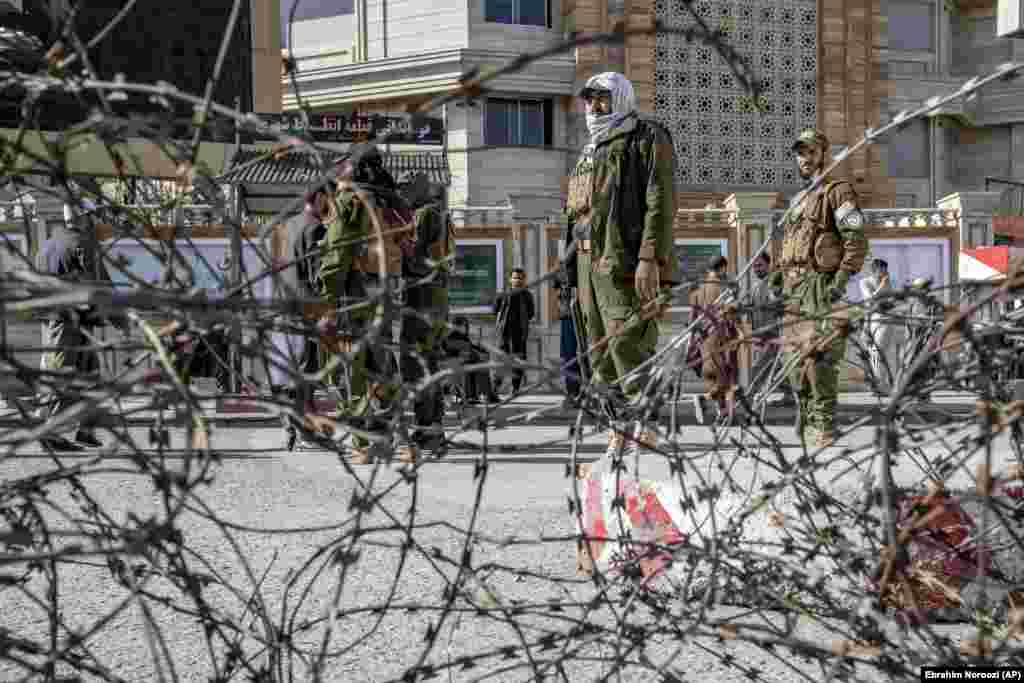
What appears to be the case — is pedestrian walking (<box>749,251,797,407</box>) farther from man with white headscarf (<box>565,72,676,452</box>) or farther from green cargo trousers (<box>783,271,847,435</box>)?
man with white headscarf (<box>565,72,676,452</box>)

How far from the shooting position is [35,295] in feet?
4.84

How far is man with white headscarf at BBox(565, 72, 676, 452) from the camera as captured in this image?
5559mm

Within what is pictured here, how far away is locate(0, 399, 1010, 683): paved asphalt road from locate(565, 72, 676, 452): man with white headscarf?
0.92 meters

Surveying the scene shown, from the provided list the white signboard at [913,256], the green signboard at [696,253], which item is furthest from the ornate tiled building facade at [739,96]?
the white signboard at [913,256]

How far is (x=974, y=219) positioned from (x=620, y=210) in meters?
15.8

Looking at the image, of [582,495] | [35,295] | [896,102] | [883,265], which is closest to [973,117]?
[896,102]

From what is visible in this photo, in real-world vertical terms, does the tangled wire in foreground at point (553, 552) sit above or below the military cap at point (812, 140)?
below

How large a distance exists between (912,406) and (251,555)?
2867 millimetres

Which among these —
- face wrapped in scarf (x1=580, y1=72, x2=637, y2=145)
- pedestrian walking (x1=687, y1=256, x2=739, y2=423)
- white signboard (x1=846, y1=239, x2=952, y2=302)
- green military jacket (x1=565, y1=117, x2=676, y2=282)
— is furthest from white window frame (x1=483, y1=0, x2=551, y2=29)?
pedestrian walking (x1=687, y1=256, x2=739, y2=423)

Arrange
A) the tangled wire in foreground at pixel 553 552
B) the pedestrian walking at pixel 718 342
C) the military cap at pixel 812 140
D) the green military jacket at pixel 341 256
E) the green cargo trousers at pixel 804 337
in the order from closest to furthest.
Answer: the tangled wire in foreground at pixel 553 552, the green cargo trousers at pixel 804 337, the pedestrian walking at pixel 718 342, the green military jacket at pixel 341 256, the military cap at pixel 812 140

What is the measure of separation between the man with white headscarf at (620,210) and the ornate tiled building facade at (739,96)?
26.1 metres

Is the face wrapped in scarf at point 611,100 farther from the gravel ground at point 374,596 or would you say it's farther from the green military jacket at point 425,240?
the gravel ground at point 374,596

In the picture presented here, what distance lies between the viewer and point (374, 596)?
3697 millimetres

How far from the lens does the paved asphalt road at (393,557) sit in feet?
9.50
